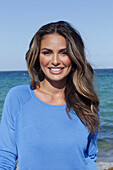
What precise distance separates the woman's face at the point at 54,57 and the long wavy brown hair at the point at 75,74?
0.15 feet

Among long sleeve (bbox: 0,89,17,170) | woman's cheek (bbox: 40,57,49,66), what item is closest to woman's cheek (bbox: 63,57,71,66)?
woman's cheek (bbox: 40,57,49,66)

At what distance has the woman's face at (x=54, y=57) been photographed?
251cm

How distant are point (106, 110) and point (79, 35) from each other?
11980 mm

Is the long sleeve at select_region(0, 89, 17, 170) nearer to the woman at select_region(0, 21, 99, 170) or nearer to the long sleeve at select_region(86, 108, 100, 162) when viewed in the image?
the woman at select_region(0, 21, 99, 170)

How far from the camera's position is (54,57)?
2.49 meters

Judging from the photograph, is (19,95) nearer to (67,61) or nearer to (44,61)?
(44,61)

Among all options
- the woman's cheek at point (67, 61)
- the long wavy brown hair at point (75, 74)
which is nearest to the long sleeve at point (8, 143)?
the long wavy brown hair at point (75, 74)

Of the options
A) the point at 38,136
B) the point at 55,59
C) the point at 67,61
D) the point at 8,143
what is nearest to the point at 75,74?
the point at 67,61

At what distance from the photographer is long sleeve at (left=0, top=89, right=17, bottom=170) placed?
7.50 ft

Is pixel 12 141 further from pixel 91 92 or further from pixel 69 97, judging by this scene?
pixel 91 92

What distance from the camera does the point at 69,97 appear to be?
2.74 m

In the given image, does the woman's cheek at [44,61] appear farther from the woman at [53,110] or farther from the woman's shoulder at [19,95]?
the woman's shoulder at [19,95]

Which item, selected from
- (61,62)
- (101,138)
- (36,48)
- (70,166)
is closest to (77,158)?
(70,166)

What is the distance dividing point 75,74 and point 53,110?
1.48 feet
